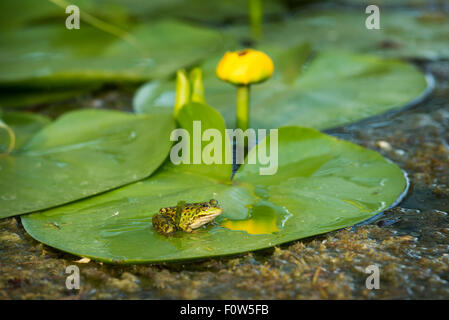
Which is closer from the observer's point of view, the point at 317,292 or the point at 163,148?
the point at 317,292

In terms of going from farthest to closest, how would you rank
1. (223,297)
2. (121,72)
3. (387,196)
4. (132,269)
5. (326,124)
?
(121,72), (326,124), (387,196), (132,269), (223,297)

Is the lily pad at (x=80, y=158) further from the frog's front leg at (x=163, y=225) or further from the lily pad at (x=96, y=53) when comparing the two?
the lily pad at (x=96, y=53)

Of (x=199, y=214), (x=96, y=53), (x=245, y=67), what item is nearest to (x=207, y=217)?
(x=199, y=214)

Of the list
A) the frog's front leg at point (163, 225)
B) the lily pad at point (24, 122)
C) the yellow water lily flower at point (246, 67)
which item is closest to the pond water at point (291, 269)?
the frog's front leg at point (163, 225)

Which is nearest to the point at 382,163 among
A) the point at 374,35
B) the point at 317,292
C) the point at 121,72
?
the point at 317,292

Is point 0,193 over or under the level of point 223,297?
over

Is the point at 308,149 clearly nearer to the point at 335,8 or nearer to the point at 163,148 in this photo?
the point at 163,148
